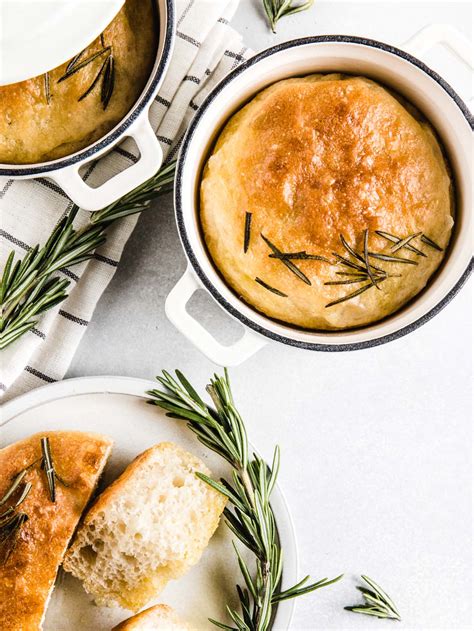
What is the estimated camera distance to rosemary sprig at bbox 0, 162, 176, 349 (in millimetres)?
1450

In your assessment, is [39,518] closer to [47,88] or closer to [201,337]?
[201,337]

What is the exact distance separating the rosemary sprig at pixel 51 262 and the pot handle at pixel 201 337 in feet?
1.01

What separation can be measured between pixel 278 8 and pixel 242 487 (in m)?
1.03

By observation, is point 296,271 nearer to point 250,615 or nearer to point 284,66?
point 284,66

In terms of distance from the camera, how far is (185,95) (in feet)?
4.92

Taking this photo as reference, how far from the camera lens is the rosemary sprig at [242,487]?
144cm

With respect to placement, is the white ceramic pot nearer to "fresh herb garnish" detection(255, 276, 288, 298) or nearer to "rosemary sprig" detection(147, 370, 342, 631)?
"fresh herb garnish" detection(255, 276, 288, 298)

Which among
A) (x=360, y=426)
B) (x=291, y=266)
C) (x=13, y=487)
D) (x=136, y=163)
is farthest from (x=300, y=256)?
(x=13, y=487)

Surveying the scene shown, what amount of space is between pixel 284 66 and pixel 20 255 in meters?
0.68

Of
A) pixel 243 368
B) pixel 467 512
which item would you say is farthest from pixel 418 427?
pixel 243 368

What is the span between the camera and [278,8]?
1.53 meters

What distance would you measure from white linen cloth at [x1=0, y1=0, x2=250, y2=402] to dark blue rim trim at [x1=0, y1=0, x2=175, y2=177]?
0.22m

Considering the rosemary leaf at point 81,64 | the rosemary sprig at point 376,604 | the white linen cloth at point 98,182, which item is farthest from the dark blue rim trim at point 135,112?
the rosemary sprig at point 376,604

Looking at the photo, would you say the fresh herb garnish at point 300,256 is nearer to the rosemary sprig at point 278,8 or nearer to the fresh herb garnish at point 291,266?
the fresh herb garnish at point 291,266
